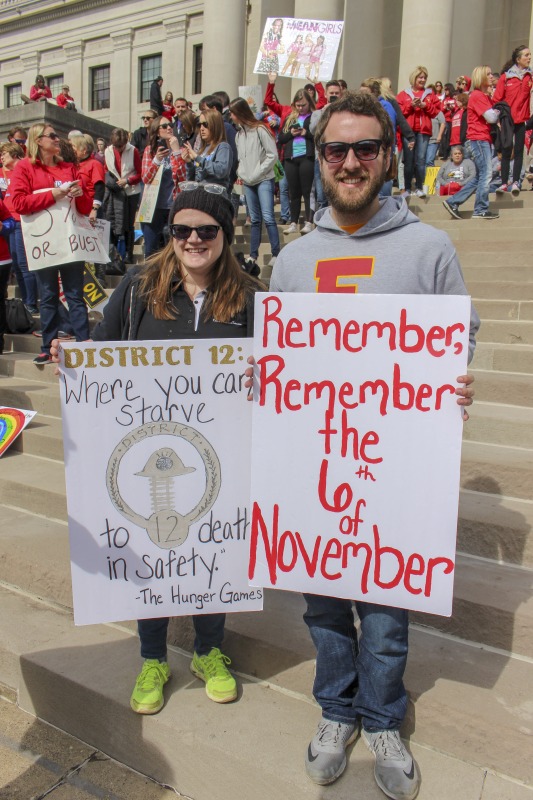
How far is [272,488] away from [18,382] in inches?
161

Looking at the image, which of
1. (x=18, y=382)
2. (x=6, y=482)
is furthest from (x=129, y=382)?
(x=18, y=382)

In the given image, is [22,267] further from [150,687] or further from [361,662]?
[361,662]

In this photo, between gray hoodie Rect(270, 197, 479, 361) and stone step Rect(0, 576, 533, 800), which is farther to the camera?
stone step Rect(0, 576, 533, 800)

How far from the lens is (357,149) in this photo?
1.97 metres

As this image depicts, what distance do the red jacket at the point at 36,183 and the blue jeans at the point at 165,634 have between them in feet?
13.0

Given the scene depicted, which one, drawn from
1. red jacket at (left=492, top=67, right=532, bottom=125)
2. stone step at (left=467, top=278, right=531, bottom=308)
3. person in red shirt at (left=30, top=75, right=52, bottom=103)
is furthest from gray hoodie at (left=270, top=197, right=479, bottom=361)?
person in red shirt at (left=30, top=75, right=52, bottom=103)

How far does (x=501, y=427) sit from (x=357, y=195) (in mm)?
2162

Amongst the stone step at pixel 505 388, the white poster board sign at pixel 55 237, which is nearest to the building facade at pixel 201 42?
the white poster board sign at pixel 55 237

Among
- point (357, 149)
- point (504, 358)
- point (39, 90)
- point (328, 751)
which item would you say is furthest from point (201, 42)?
point (328, 751)

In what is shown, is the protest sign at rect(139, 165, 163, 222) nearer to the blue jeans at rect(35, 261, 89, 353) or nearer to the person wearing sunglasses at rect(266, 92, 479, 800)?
the blue jeans at rect(35, 261, 89, 353)

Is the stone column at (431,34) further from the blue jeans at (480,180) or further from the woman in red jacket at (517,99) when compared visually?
the blue jeans at (480,180)

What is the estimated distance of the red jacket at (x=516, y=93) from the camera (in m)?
8.56

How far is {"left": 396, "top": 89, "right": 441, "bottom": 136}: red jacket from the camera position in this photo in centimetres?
952

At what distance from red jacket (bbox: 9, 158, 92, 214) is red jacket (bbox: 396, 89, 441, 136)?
5.72m
